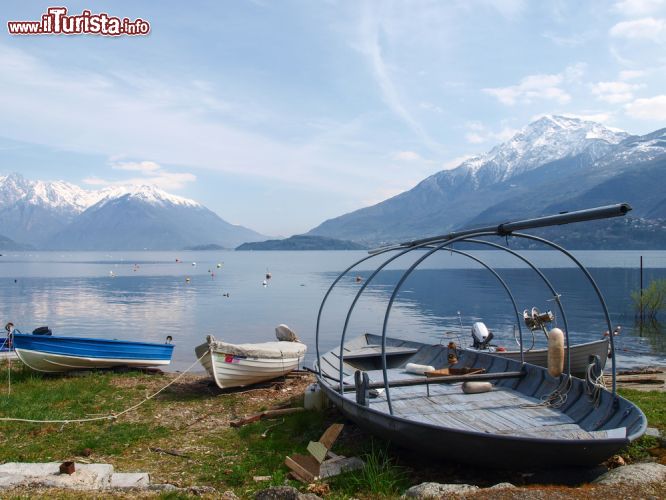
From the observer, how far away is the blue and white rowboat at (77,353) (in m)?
19.0

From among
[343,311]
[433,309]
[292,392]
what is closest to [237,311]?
[343,311]

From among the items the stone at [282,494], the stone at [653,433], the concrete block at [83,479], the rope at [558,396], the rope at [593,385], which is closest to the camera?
the stone at [282,494]

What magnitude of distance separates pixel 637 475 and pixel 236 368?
12093 millimetres

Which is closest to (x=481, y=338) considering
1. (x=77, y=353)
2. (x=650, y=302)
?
(x=77, y=353)

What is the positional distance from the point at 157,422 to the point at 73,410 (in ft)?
8.60

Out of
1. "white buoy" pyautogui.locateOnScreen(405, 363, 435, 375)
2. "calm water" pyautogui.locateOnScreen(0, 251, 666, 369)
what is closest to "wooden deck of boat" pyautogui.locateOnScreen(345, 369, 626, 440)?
"white buoy" pyautogui.locateOnScreen(405, 363, 435, 375)

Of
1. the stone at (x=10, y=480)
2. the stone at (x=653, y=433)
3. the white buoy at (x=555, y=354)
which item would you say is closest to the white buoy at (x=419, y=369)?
the white buoy at (x=555, y=354)

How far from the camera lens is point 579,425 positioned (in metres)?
10.5

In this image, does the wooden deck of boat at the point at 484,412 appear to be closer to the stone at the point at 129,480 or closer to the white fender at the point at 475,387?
the white fender at the point at 475,387

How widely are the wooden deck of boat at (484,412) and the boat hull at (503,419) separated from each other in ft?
0.06

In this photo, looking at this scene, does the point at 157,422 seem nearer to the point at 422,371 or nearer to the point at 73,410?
the point at 73,410

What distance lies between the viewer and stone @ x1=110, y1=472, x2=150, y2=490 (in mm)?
8875

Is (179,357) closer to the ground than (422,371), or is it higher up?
closer to the ground

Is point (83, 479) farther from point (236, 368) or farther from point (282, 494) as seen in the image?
point (236, 368)
